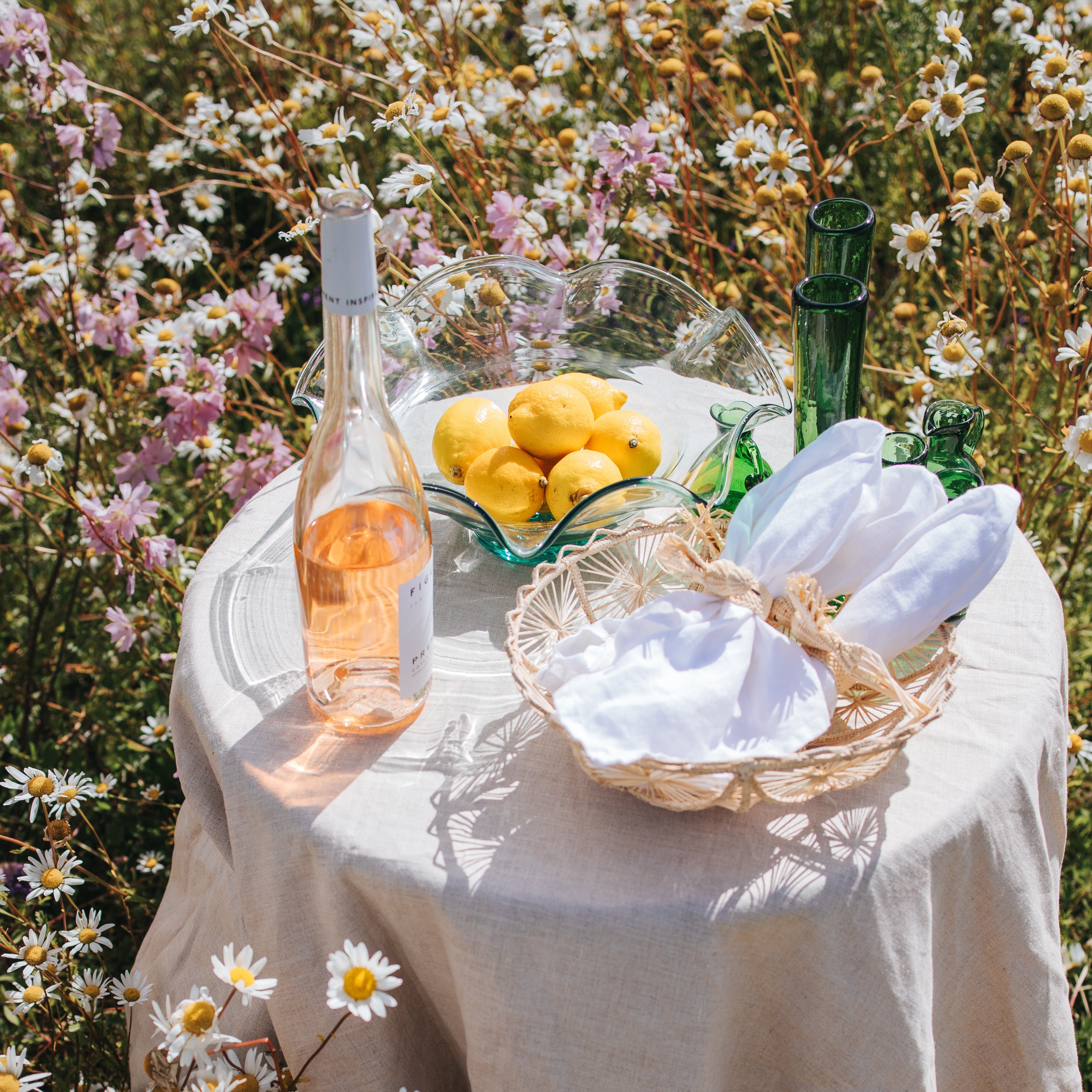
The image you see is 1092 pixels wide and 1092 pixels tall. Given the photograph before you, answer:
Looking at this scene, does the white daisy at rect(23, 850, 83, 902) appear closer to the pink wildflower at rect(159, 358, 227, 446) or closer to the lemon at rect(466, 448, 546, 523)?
the lemon at rect(466, 448, 546, 523)

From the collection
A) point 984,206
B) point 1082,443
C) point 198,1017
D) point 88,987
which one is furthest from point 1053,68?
point 88,987

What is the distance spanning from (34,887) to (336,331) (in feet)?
2.25

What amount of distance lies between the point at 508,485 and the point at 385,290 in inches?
21.7

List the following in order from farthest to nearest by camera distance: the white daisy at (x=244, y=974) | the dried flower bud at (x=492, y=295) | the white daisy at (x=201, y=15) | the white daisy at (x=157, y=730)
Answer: the white daisy at (x=157, y=730)
the white daisy at (x=201, y=15)
the dried flower bud at (x=492, y=295)
the white daisy at (x=244, y=974)

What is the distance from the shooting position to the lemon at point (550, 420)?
3.61 feet

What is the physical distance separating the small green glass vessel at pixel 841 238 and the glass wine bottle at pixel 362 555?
0.50 m

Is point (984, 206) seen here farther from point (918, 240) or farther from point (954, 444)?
point (954, 444)

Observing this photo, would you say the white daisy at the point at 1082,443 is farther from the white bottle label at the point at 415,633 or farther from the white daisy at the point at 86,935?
the white daisy at the point at 86,935

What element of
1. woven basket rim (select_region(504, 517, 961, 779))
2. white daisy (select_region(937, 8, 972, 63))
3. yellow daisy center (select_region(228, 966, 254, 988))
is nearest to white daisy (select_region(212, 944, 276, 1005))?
yellow daisy center (select_region(228, 966, 254, 988))

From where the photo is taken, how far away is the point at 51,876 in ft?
3.58

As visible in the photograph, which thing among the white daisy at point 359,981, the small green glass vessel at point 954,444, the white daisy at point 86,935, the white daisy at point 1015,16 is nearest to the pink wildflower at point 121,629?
the white daisy at point 86,935

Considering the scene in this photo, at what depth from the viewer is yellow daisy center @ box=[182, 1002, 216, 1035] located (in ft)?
2.80

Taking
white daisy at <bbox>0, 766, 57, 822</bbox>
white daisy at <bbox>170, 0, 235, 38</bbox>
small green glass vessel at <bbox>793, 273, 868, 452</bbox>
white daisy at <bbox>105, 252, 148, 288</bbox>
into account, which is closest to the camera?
small green glass vessel at <bbox>793, 273, 868, 452</bbox>

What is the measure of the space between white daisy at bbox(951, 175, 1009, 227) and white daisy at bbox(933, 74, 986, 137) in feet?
0.33
